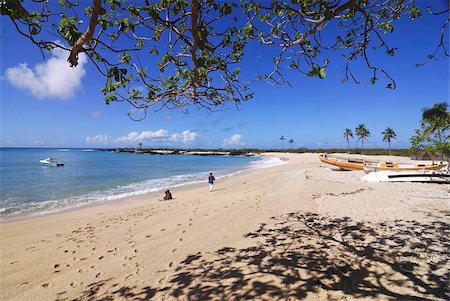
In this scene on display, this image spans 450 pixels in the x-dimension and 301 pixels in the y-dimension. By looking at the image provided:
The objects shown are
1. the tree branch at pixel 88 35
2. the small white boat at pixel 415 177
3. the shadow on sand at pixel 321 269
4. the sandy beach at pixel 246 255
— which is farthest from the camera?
the small white boat at pixel 415 177

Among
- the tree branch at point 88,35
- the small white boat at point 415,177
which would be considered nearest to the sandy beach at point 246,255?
the tree branch at point 88,35

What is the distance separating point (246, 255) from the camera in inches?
216

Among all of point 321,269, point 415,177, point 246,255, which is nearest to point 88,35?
point 246,255

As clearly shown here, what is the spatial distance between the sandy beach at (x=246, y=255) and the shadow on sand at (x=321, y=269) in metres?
0.02

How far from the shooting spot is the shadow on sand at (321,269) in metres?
4.03

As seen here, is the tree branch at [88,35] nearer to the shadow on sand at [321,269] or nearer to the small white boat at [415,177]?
the shadow on sand at [321,269]

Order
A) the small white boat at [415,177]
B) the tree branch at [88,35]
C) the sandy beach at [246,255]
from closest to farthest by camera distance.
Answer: the tree branch at [88,35], the sandy beach at [246,255], the small white boat at [415,177]

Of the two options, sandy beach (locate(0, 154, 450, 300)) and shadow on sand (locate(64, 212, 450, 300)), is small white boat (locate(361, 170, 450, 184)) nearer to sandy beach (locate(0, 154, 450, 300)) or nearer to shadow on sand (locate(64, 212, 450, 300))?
sandy beach (locate(0, 154, 450, 300))

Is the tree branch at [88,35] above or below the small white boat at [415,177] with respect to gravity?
above

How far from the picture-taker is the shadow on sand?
13.2ft

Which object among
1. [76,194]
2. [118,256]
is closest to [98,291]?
[118,256]

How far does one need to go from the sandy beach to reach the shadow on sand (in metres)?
0.02

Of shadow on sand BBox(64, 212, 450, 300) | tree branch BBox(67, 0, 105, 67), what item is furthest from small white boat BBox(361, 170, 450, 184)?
tree branch BBox(67, 0, 105, 67)

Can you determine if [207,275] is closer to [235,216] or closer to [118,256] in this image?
[118,256]
